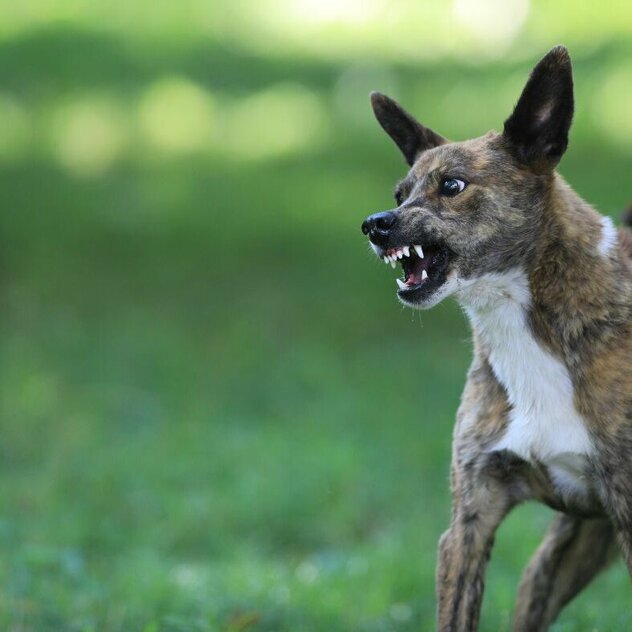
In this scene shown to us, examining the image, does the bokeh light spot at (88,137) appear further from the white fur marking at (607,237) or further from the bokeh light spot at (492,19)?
the white fur marking at (607,237)

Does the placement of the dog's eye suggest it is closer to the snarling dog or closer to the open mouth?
the snarling dog

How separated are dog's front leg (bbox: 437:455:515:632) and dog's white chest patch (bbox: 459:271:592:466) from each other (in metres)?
0.16

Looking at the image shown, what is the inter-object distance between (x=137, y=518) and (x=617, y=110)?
6.54 metres

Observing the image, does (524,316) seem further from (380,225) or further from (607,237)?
(380,225)

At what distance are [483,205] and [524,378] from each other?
59 cm

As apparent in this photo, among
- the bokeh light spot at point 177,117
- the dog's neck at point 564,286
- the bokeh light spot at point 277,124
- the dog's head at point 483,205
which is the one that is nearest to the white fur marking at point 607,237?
the dog's neck at point 564,286

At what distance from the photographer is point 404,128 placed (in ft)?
18.2

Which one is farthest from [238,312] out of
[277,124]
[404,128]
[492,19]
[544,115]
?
[544,115]

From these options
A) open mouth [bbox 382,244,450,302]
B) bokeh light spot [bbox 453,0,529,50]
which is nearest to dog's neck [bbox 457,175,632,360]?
open mouth [bbox 382,244,450,302]

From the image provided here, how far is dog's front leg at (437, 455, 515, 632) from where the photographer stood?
5070 millimetres

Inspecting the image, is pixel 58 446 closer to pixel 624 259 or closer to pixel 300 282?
pixel 300 282

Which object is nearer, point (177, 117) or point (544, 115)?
point (544, 115)

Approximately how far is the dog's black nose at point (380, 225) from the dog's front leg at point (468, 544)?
806mm

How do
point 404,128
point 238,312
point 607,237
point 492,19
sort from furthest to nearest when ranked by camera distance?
point 492,19
point 238,312
point 404,128
point 607,237
